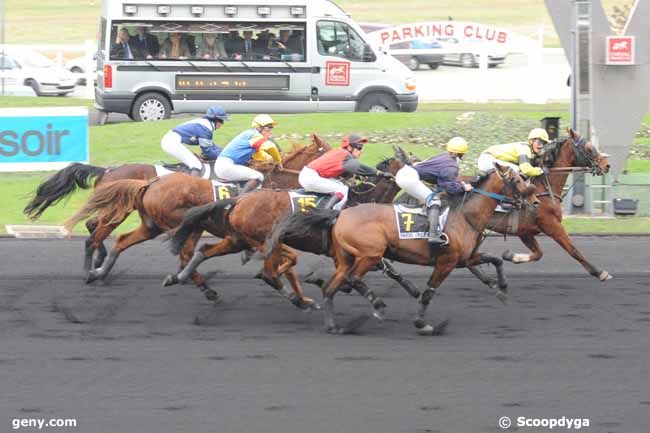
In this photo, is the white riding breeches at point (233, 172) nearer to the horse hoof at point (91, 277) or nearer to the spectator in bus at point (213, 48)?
the horse hoof at point (91, 277)

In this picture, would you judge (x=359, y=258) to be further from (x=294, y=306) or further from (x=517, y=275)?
(x=517, y=275)

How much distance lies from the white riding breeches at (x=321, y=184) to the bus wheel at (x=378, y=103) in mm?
12736

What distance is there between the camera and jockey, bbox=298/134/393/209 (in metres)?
10.5

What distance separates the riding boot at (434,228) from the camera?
9.94 meters

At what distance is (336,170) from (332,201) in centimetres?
30

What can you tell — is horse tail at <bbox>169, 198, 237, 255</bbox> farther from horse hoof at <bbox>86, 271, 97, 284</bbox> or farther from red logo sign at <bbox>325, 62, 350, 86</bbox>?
red logo sign at <bbox>325, 62, 350, 86</bbox>

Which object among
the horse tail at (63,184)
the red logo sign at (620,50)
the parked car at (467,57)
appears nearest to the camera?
the horse tail at (63,184)

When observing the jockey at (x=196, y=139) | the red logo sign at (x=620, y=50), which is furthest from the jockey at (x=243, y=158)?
the red logo sign at (x=620, y=50)

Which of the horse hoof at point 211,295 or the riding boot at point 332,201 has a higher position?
the riding boot at point 332,201

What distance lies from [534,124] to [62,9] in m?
39.5

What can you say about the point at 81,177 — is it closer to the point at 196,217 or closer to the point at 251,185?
the point at 251,185

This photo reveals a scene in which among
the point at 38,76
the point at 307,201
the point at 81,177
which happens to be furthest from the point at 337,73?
the point at 307,201

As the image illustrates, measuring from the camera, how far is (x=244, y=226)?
35.2 feet

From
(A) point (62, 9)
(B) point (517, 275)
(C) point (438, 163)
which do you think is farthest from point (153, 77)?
(A) point (62, 9)
